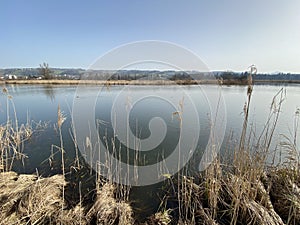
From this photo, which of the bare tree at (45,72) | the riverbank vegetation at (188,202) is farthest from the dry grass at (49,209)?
the bare tree at (45,72)

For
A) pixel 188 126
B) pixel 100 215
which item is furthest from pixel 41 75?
pixel 100 215

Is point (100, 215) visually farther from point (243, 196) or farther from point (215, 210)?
point (243, 196)

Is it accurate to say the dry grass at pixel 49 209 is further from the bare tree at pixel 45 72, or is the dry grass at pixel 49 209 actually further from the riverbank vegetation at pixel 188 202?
the bare tree at pixel 45 72

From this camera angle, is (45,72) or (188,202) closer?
(188,202)

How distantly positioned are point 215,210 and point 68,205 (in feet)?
9.49

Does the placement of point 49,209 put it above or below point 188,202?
below

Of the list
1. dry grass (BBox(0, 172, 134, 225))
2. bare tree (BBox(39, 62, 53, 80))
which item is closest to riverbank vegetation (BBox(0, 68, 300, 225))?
dry grass (BBox(0, 172, 134, 225))

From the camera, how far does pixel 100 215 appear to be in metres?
3.16

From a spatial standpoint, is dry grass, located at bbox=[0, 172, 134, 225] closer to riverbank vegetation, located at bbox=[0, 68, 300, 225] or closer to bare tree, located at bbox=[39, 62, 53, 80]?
riverbank vegetation, located at bbox=[0, 68, 300, 225]

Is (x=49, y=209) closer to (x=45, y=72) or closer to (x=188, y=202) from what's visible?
(x=188, y=202)

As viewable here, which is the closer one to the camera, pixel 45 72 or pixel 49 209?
pixel 49 209

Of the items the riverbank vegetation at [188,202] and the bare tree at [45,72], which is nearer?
the riverbank vegetation at [188,202]

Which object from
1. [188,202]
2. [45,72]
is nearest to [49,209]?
[188,202]

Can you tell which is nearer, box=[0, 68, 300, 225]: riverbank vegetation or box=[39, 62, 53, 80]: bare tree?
box=[0, 68, 300, 225]: riverbank vegetation
